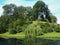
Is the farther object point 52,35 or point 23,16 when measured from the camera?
point 23,16

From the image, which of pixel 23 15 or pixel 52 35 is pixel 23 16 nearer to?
pixel 23 15

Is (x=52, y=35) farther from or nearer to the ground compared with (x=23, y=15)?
nearer to the ground

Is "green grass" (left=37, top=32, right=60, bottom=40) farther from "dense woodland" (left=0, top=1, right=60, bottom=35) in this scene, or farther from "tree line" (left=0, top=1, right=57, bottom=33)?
"tree line" (left=0, top=1, right=57, bottom=33)

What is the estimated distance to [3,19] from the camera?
43.4 m

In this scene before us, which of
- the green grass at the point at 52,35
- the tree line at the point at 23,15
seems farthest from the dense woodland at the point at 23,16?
the green grass at the point at 52,35

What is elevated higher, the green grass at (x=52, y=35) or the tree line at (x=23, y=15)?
the tree line at (x=23, y=15)

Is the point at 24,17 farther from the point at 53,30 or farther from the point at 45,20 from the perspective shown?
the point at 53,30

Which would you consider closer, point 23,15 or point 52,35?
point 52,35

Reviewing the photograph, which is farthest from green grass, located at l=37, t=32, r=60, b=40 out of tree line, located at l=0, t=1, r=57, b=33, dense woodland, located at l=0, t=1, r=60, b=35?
tree line, located at l=0, t=1, r=57, b=33

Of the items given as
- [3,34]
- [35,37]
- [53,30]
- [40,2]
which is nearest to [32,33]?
[35,37]

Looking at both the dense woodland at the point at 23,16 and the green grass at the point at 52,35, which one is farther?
the dense woodland at the point at 23,16

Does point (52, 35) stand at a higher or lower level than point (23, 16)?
lower

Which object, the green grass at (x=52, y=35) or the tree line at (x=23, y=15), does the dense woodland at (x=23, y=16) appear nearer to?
the tree line at (x=23, y=15)

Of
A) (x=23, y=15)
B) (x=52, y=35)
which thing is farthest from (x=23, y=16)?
(x=52, y=35)
